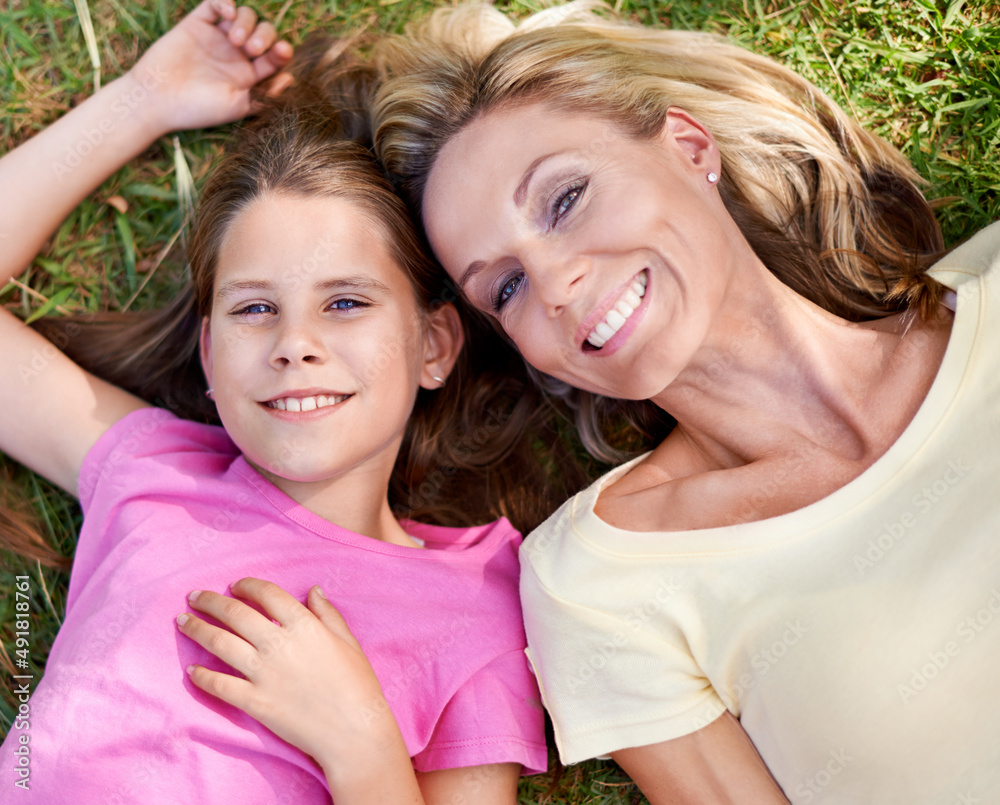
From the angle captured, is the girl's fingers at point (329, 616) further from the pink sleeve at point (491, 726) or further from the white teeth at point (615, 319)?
the white teeth at point (615, 319)

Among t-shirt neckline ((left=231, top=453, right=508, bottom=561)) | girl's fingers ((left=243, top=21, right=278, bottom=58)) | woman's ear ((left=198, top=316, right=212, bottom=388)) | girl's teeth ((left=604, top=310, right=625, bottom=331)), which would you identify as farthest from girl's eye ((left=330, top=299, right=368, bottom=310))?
girl's fingers ((left=243, top=21, right=278, bottom=58))

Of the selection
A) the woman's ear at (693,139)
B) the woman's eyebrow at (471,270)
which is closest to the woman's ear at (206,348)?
the woman's eyebrow at (471,270)

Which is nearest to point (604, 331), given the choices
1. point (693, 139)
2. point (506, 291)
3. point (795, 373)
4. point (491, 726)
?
point (506, 291)

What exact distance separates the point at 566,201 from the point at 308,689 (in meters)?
1.58

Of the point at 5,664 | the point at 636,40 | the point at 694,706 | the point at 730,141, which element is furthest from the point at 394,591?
the point at 636,40

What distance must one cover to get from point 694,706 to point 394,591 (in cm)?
99

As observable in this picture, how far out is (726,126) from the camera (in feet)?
9.23

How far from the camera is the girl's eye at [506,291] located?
8.09 ft

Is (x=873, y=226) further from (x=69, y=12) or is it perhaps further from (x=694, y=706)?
(x=69, y=12)

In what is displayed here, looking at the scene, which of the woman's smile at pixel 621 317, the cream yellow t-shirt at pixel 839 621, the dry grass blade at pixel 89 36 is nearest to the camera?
the cream yellow t-shirt at pixel 839 621

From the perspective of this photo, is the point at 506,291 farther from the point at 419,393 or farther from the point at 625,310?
the point at 419,393

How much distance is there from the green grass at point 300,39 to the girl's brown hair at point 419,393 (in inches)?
7.7

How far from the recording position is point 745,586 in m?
2.27

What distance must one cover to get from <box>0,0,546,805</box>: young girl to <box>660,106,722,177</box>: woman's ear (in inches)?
35.5
